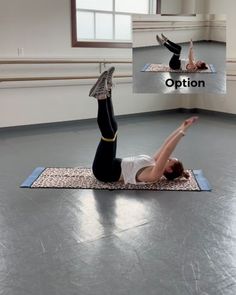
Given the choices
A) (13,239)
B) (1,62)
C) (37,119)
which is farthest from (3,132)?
(13,239)

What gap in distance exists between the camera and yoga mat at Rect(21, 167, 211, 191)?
3.35 meters

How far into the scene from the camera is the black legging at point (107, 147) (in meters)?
3.23

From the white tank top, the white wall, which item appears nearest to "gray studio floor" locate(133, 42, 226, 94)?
the white tank top

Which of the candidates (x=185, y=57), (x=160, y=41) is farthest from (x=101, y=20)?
(x=185, y=57)

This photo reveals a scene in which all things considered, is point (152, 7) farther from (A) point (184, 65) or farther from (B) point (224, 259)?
(B) point (224, 259)

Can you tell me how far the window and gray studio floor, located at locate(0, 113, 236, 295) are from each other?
2714mm

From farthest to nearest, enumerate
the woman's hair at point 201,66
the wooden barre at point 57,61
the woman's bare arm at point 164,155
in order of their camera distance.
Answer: the wooden barre at point 57,61 → the woman's hair at point 201,66 → the woman's bare arm at point 164,155

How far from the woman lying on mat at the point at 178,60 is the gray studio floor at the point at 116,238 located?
1.02 m

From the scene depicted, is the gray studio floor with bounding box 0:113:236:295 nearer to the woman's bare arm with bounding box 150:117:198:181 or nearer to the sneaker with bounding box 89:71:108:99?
the woman's bare arm with bounding box 150:117:198:181

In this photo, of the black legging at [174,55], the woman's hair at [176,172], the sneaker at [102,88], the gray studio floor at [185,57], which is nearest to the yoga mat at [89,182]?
the woman's hair at [176,172]

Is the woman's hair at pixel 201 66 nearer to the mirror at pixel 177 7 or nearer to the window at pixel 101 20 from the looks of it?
the window at pixel 101 20

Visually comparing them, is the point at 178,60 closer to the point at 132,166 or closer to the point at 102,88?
the point at 102,88

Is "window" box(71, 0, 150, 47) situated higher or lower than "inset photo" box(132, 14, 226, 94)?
higher

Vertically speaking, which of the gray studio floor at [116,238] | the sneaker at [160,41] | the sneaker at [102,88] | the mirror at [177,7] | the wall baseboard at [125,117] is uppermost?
the mirror at [177,7]
